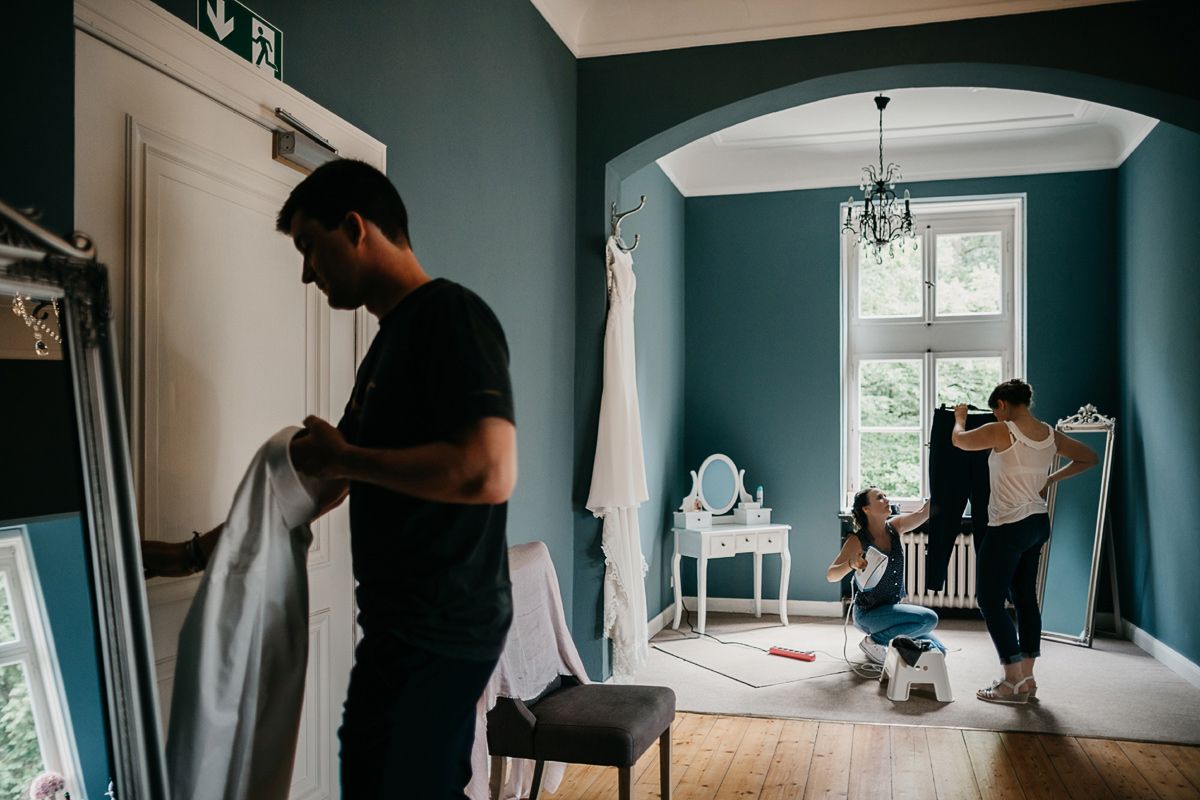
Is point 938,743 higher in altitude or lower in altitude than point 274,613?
lower

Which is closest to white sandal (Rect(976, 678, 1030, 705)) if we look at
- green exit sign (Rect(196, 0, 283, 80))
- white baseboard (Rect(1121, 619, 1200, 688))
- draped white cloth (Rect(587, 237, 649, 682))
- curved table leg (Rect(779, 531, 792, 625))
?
white baseboard (Rect(1121, 619, 1200, 688))

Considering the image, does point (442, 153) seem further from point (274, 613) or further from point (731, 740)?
point (731, 740)

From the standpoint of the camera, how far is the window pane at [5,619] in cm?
120

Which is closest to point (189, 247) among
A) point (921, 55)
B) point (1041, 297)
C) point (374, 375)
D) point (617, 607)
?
point (374, 375)

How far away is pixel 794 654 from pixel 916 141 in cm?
351

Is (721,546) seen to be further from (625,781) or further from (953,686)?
(625,781)

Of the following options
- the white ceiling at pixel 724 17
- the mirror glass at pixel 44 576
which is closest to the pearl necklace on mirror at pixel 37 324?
the mirror glass at pixel 44 576

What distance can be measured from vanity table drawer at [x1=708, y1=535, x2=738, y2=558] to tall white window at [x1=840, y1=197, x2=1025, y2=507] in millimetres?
1046

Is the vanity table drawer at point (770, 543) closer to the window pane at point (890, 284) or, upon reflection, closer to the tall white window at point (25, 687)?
the window pane at point (890, 284)

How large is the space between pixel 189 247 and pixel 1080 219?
20.3ft

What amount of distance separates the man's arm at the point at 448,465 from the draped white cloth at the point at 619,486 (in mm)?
2943

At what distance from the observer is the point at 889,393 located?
6988 mm

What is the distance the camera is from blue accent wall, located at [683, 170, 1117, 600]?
655 centimetres

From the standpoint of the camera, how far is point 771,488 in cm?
699
